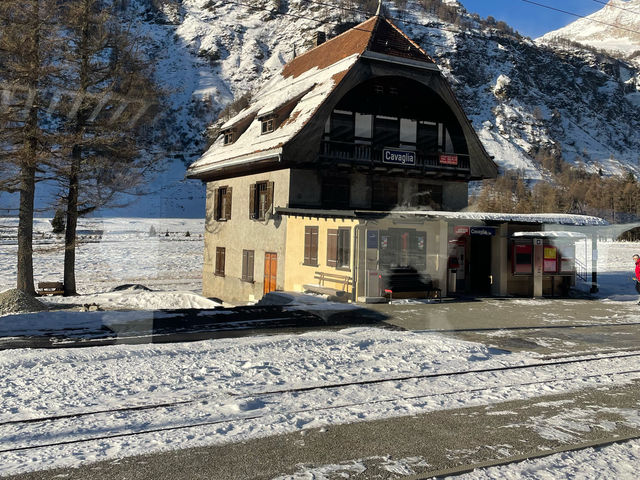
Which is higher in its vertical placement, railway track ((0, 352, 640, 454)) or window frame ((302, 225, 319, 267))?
window frame ((302, 225, 319, 267))

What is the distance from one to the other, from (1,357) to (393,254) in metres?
14.0

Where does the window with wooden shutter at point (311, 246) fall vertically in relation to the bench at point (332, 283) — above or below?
above

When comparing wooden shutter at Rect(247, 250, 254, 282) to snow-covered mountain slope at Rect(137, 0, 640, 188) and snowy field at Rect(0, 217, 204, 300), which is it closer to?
snowy field at Rect(0, 217, 204, 300)

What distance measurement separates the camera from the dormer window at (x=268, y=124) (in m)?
25.3

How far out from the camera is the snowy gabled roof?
23.2 m

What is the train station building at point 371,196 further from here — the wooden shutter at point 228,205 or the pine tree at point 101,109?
the pine tree at point 101,109

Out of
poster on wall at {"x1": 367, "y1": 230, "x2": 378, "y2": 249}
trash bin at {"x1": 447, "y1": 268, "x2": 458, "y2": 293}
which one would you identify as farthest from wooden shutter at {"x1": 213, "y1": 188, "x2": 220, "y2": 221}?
trash bin at {"x1": 447, "y1": 268, "x2": 458, "y2": 293}

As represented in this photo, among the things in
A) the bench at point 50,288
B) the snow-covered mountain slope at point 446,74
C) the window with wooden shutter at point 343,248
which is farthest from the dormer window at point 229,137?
the snow-covered mountain slope at point 446,74

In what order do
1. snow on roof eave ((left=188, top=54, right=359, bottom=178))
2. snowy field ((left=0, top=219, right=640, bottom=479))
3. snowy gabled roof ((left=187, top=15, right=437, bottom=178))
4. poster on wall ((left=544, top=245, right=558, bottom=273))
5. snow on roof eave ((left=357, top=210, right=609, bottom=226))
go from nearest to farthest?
snowy field ((left=0, top=219, right=640, bottom=479)) < snow on roof eave ((left=357, top=210, right=609, bottom=226)) < poster on wall ((left=544, top=245, right=558, bottom=273)) < snow on roof eave ((left=188, top=54, right=359, bottom=178)) < snowy gabled roof ((left=187, top=15, right=437, bottom=178))

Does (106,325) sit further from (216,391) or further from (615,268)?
(615,268)

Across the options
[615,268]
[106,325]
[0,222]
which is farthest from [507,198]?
[106,325]

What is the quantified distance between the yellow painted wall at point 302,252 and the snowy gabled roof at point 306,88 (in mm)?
3092

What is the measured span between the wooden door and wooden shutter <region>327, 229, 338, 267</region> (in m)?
4.24

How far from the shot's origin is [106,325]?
12922 mm
